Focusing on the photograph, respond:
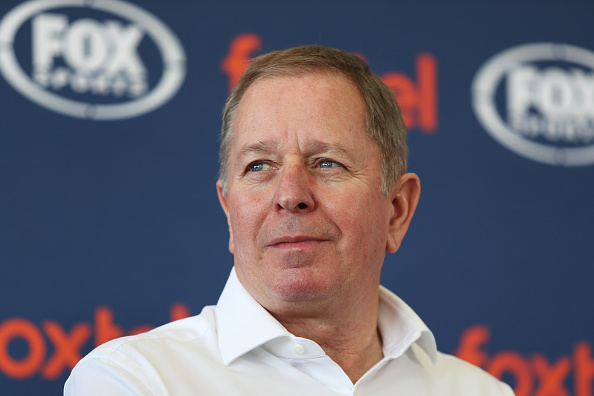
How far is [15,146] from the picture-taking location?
206 centimetres

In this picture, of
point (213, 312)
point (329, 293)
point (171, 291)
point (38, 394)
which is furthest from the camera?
point (171, 291)

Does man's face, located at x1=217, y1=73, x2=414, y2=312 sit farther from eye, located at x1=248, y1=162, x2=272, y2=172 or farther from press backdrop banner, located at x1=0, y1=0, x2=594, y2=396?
press backdrop banner, located at x1=0, y1=0, x2=594, y2=396

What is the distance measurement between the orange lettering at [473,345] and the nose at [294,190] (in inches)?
52.4

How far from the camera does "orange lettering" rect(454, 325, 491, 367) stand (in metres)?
2.41

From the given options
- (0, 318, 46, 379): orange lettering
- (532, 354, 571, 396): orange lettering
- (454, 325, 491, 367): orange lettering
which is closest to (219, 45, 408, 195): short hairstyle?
(0, 318, 46, 379): orange lettering

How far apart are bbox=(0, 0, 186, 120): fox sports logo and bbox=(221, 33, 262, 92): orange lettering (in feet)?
0.48

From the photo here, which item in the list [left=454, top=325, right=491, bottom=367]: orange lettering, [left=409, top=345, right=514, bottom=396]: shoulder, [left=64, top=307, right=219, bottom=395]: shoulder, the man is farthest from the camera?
[left=454, top=325, right=491, bottom=367]: orange lettering

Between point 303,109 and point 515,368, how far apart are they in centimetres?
156

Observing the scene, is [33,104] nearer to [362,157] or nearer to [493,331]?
[362,157]

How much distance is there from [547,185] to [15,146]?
1.83 meters

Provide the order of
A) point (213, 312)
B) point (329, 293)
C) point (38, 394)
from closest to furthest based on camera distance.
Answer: point (329, 293) < point (213, 312) < point (38, 394)

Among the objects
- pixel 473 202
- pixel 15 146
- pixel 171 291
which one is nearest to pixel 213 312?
pixel 171 291

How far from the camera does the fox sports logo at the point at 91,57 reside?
2.07m

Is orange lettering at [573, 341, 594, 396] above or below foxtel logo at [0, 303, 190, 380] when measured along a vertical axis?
below
